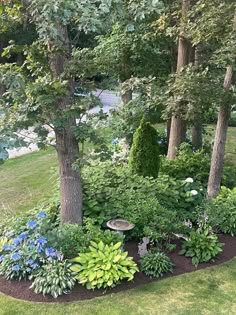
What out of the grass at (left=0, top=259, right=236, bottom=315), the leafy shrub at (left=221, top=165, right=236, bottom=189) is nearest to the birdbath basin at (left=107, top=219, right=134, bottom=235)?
the grass at (left=0, top=259, right=236, bottom=315)

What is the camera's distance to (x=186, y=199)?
564 centimetres

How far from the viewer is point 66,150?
4.53 meters

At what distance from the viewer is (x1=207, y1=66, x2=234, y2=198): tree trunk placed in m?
5.45

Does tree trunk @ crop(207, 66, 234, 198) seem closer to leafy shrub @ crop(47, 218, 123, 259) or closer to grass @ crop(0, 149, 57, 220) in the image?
leafy shrub @ crop(47, 218, 123, 259)

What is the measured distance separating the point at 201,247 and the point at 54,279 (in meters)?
1.74

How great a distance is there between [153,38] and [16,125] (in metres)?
3.79

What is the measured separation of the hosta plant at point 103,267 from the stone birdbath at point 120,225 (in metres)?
0.32

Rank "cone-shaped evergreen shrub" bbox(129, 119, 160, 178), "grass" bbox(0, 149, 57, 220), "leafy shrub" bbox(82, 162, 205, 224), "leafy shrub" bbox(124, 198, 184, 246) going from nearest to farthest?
"leafy shrub" bbox(124, 198, 184, 246) → "leafy shrub" bbox(82, 162, 205, 224) → "cone-shaped evergreen shrub" bbox(129, 119, 160, 178) → "grass" bbox(0, 149, 57, 220)

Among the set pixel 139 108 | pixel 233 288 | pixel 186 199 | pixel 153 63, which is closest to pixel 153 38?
pixel 153 63

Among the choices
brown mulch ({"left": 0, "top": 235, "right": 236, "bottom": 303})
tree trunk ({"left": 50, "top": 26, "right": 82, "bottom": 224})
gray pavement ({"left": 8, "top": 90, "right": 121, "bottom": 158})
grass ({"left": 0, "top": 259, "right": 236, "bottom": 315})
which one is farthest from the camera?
gray pavement ({"left": 8, "top": 90, "right": 121, "bottom": 158})

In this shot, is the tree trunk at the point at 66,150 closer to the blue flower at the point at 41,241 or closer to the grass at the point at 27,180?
the blue flower at the point at 41,241

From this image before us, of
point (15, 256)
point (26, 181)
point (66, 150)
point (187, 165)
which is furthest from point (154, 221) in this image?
point (26, 181)

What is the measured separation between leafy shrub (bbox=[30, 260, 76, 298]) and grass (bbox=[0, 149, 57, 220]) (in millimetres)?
2258

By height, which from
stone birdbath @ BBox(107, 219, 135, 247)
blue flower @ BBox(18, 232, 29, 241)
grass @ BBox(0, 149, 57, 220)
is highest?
stone birdbath @ BBox(107, 219, 135, 247)
